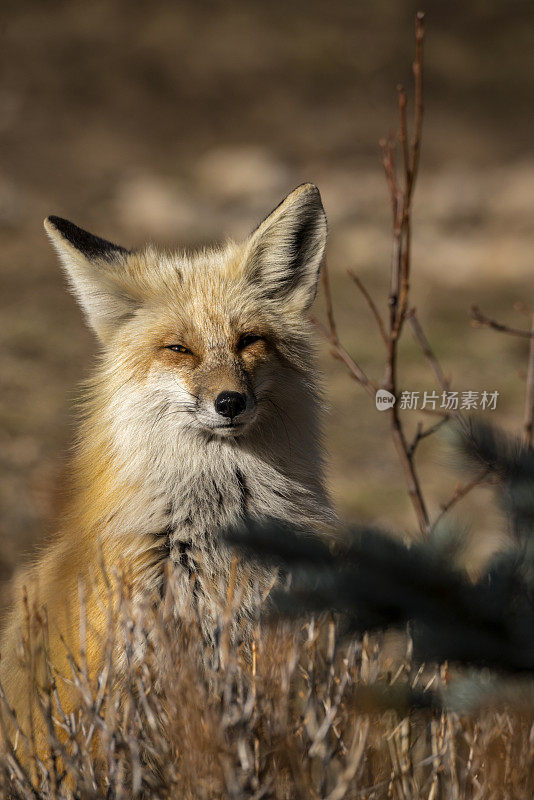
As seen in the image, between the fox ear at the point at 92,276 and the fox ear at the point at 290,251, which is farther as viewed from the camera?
the fox ear at the point at 290,251

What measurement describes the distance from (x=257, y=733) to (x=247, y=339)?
1.45 m

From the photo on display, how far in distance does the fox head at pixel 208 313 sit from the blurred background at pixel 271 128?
6991 millimetres

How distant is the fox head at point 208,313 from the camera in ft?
9.21

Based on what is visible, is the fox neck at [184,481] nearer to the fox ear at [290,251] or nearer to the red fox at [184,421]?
the red fox at [184,421]

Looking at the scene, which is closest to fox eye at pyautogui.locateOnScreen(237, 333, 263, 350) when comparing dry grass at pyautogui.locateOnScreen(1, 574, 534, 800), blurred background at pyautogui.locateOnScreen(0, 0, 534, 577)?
dry grass at pyautogui.locateOnScreen(1, 574, 534, 800)

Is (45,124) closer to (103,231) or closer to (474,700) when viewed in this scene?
(103,231)

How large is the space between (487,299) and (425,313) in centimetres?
107

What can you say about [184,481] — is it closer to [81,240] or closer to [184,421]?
[184,421]

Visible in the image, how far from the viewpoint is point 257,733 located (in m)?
1.94

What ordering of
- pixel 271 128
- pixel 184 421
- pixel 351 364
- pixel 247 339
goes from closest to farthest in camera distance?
pixel 184 421
pixel 247 339
pixel 351 364
pixel 271 128

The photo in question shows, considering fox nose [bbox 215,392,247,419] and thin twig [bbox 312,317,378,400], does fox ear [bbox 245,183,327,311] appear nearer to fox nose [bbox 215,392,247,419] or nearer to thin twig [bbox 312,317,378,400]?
thin twig [bbox 312,317,378,400]

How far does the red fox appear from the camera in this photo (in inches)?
106

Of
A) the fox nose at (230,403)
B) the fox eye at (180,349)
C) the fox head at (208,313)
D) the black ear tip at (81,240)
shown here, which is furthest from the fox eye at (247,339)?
the black ear tip at (81,240)

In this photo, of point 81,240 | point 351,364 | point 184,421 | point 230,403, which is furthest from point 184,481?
point 351,364
